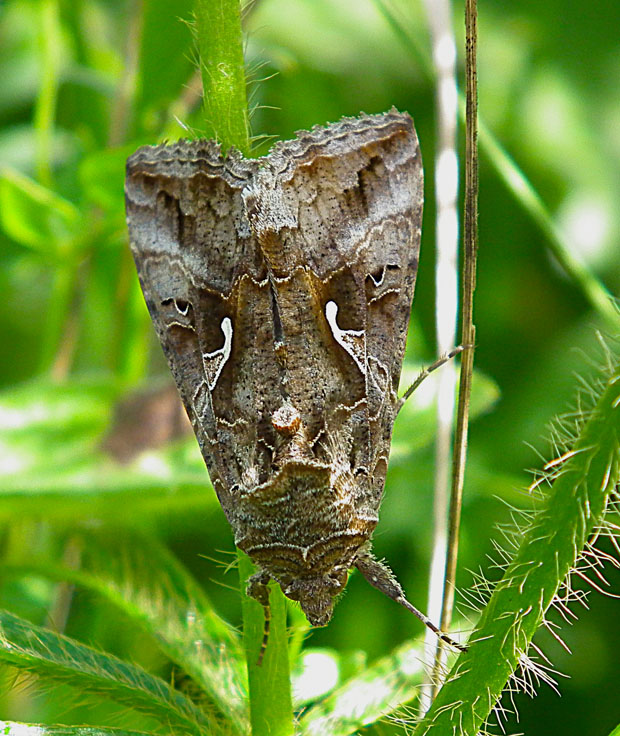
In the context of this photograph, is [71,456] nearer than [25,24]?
Yes

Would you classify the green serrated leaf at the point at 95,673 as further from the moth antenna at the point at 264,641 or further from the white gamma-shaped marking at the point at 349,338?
the white gamma-shaped marking at the point at 349,338

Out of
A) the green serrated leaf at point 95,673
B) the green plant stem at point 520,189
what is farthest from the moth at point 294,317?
the green plant stem at point 520,189

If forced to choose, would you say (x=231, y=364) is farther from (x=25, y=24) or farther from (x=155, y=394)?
(x=25, y=24)

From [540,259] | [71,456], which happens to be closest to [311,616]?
[71,456]

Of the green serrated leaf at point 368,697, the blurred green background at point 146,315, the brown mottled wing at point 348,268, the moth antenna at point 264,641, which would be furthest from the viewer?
the blurred green background at point 146,315

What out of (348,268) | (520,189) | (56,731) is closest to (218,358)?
(348,268)

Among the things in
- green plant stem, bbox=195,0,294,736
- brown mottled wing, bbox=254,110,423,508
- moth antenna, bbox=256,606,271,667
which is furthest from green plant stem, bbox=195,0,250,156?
moth antenna, bbox=256,606,271,667
